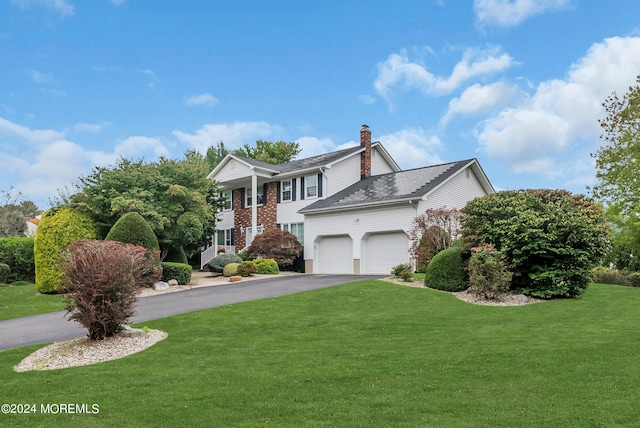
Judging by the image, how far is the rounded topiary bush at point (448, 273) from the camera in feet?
53.1

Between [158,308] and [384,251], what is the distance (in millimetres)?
13036

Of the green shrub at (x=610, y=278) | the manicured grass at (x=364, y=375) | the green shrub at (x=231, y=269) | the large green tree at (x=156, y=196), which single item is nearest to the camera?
the manicured grass at (x=364, y=375)

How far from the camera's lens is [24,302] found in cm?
1758

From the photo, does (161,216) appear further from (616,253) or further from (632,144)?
(616,253)

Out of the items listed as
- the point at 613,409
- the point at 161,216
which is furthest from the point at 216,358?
the point at 161,216

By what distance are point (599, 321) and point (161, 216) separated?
60.5ft

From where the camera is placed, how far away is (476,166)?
26625 millimetres

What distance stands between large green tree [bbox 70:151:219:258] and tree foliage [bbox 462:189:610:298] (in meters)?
14.3

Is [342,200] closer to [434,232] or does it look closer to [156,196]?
[434,232]

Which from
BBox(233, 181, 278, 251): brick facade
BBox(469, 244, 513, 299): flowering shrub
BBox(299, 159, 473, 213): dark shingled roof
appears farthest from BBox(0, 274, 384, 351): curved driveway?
BBox(233, 181, 278, 251): brick facade

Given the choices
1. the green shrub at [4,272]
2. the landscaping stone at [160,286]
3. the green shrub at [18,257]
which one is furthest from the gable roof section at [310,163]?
the green shrub at [4,272]

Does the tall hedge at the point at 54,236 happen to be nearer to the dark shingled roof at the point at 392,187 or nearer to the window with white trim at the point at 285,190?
the dark shingled roof at the point at 392,187

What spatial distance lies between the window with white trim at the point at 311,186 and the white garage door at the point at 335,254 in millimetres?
3185

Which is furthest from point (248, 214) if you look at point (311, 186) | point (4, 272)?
point (4, 272)
